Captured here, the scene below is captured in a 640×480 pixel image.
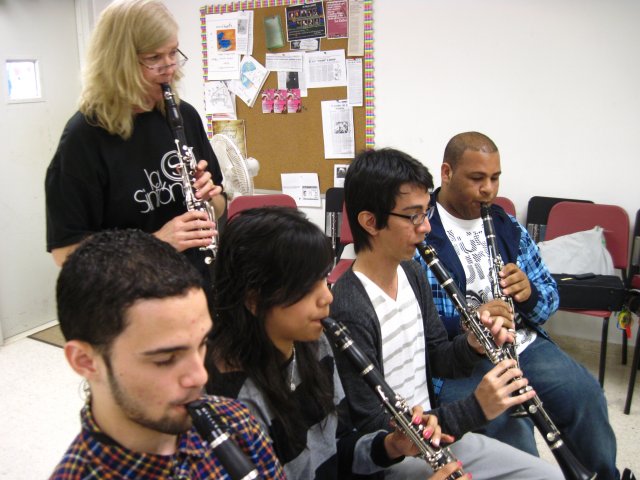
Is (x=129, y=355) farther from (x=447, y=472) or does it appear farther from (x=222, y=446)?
(x=447, y=472)

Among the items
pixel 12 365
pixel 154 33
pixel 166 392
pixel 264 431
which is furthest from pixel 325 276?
pixel 12 365

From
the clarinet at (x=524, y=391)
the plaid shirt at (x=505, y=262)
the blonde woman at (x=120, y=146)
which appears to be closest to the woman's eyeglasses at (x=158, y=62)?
the blonde woman at (x=120, y=146)

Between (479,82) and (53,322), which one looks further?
(53,322)

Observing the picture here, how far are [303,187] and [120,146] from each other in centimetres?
234

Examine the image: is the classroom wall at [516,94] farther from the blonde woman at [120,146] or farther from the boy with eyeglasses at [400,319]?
the blonde woman at [120,146]

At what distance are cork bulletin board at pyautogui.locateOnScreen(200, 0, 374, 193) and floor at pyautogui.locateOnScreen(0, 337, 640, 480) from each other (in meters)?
1.69

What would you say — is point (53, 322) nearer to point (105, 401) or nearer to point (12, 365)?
point (12, 365)

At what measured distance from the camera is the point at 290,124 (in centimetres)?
393

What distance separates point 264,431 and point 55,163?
96 centimetres

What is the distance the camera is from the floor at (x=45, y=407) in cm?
254

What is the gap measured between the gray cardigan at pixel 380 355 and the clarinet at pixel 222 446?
1.90 feet

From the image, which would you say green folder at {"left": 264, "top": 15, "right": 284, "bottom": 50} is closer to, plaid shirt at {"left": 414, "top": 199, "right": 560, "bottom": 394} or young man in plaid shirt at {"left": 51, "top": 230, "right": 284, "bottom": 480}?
plaid shirt at {"left": 414, "top": 199, "right": 560, "bottom": 394}

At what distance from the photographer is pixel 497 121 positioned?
11.4 feet

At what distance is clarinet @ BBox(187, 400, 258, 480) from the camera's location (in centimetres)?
88
